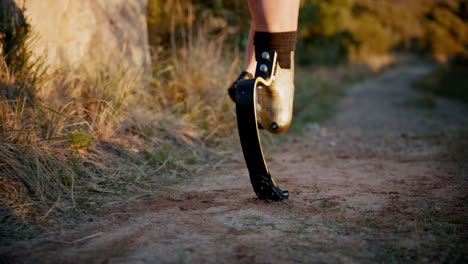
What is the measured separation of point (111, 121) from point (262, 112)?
3.78 feet

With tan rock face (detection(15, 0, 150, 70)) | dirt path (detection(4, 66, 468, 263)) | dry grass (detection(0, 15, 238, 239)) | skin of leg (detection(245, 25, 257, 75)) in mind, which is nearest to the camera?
dirt path (detection(4, 66, 468, 263))

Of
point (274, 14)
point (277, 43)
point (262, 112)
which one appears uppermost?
point (274, 14)

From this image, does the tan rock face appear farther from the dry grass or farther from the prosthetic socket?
the prosthetic socket

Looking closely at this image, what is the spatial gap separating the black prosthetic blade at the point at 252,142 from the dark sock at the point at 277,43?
0.77ft

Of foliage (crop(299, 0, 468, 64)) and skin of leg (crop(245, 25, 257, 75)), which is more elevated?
foliage (crop(299, 0, 468, 64))

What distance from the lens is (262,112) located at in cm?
199

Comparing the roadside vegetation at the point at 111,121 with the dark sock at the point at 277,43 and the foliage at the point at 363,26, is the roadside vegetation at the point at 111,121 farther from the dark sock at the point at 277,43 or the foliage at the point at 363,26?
the foliage at the point at 363,26

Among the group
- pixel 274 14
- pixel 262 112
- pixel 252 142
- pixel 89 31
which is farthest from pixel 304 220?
pixel 89 31

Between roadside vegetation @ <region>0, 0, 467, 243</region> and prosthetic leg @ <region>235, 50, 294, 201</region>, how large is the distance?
0.63 meters

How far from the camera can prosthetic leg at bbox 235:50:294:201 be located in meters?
1.72

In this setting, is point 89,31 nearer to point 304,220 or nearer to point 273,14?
point 273,14

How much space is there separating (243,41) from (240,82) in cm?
351

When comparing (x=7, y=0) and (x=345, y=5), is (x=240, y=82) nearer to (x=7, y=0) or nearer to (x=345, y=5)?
(x=7, y=0)

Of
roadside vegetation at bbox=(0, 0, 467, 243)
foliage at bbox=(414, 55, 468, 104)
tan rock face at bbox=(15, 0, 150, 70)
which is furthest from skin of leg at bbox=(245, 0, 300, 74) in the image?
foliage at bbox=(414, 55, 468, 104)
